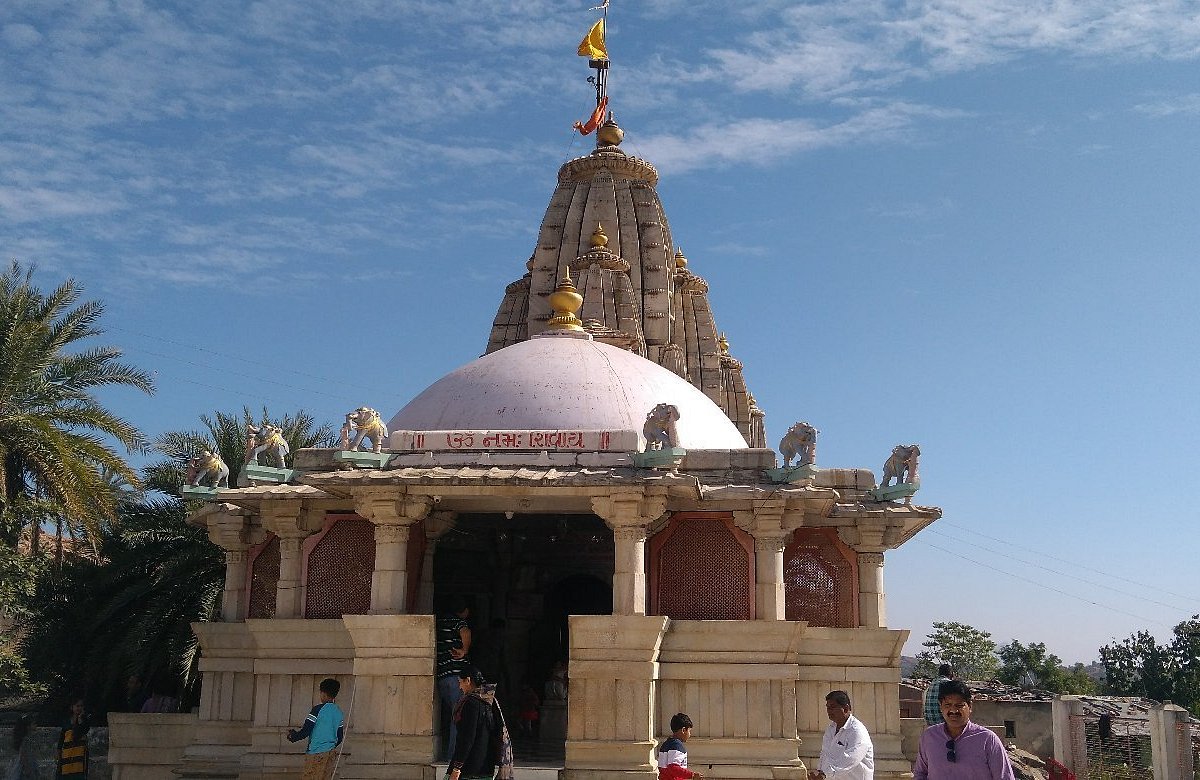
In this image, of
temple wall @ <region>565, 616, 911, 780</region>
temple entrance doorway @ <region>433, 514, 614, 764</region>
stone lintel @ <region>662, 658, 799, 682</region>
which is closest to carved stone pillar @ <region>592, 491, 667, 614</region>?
temple wall @ <region>565, 616, 911, 780</region>

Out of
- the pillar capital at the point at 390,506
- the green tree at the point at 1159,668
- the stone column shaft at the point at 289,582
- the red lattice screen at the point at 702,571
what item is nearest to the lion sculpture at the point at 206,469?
the stone column shaft at the point at 289,582

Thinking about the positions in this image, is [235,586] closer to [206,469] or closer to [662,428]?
[206,469]

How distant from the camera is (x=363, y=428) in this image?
1435 centimetres

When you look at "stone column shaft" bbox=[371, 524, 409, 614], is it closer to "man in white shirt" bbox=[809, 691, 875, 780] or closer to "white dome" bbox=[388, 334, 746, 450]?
"white dome" bbox=[388, 334, 746, 450]

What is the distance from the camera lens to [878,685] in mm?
14711

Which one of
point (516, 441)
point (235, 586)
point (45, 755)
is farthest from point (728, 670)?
point (45, 755)

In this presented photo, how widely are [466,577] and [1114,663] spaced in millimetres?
41295

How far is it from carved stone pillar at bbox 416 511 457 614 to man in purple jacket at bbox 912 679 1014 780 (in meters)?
10.0

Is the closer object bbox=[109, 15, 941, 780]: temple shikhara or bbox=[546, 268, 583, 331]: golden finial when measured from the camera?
bbox=[109, 15, 941, 780]: temple shikhara

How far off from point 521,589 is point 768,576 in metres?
6.24

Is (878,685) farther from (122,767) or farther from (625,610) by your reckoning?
(122,767)

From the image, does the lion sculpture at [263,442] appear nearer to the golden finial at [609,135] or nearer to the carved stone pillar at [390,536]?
the carved stone pillar at [390,536]

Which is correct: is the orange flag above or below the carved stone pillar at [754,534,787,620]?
above

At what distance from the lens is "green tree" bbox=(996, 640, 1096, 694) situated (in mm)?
57094
